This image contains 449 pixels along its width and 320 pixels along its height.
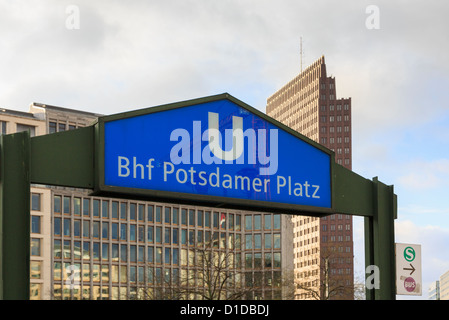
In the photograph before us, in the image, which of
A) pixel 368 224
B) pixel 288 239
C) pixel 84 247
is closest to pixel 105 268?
pixel 84 247

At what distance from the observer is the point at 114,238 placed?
119062 millimetres

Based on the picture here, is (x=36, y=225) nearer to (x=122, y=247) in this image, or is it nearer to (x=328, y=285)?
(x=122, y=247)

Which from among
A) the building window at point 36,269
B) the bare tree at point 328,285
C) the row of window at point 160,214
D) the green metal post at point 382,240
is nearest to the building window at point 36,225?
the row of window at point 160,214

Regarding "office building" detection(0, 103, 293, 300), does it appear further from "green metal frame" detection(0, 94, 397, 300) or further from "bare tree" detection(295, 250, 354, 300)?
"green metal frame" detection(0, 94, 397, 300)

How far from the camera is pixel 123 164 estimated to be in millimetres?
9406

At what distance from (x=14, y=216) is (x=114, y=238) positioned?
11215 cm

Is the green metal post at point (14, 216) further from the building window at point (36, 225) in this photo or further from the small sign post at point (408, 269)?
the building window at point (36, 225)

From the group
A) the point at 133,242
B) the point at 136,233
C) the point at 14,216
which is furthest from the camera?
the point at 136,233

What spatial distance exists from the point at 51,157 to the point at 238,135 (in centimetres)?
260

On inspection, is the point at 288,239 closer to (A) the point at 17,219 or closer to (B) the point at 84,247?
(B) the point at 84,247

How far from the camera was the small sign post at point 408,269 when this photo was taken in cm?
1158

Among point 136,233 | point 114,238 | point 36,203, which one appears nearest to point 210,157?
point 36,203

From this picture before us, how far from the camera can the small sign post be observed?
11.6m

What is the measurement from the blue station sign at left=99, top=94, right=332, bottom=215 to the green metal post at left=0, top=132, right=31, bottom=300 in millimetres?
974
